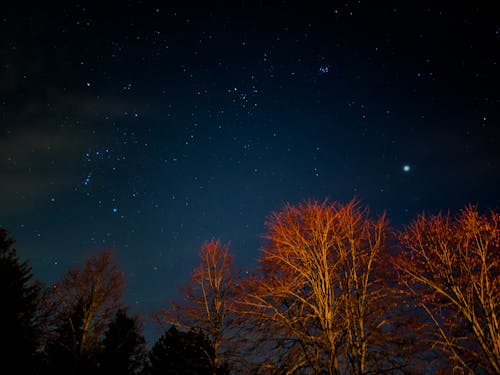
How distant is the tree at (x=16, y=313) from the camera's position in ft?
40.8

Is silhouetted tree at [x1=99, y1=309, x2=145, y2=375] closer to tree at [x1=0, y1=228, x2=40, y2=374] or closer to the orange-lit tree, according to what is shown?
tree at [x1=0, y1=228, x2=40, y2=374]

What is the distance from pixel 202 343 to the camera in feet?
45.6

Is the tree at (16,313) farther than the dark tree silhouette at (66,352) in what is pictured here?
No

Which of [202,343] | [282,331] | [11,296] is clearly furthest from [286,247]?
[11,296]

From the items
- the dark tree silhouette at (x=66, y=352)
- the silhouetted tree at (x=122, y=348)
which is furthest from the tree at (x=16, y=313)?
the silhouetted tree at (x=122, y=348)

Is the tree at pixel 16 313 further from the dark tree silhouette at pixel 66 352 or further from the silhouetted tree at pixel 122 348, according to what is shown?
the silhouetted tree at pixel 122 348

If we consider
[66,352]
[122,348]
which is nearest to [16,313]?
[66,352]

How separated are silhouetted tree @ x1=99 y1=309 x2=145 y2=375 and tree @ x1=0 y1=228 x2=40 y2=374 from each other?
536 centimetres

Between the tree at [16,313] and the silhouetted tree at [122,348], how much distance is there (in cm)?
536

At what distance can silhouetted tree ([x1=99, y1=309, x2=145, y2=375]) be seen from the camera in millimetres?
18750

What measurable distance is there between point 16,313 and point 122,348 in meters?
8.07

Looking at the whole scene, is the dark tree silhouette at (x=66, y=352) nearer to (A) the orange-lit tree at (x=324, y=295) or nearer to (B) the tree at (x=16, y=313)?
(B) the tree at (x=16, y=313)

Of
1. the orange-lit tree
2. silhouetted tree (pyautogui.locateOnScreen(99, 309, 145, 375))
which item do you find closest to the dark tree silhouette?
silhouetted tree (pyautogui.locateOnScreen(99, 309, 145, 375))

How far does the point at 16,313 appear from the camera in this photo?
13508 mm
